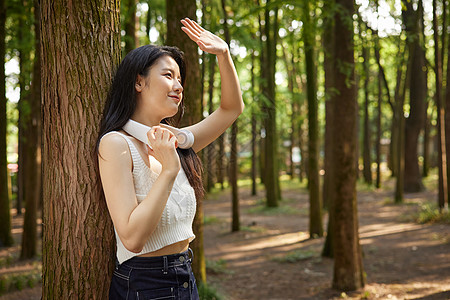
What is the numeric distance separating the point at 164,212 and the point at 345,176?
5.62 m

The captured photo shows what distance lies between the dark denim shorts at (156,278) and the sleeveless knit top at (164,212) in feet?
0.20

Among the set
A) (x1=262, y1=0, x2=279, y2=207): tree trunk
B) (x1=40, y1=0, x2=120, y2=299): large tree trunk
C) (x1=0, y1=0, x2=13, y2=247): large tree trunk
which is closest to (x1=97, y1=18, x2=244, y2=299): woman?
(x1=40, y1=0, x2=120, y2=299): large tree trunk

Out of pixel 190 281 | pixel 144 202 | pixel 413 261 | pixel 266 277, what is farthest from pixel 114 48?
pixel 413 261

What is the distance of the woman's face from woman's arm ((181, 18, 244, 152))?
250mm

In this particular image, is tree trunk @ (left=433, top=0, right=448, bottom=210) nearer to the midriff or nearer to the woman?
the woman

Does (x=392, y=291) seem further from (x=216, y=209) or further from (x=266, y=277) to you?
(x=216, y=209)

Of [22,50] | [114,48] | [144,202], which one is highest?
[22,50]

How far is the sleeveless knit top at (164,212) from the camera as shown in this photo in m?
2.13

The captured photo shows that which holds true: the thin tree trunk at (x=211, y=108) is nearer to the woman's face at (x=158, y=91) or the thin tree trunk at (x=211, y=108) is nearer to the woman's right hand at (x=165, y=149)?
the woman's face at (x=158, y=91)

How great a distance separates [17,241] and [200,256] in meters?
7.60

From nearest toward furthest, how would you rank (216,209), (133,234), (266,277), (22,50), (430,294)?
(133,234)
(430,294)
(266,277)
(22,50)
(216,209)

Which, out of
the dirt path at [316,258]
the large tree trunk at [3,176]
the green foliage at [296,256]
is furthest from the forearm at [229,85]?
the green foliage at [296,256]

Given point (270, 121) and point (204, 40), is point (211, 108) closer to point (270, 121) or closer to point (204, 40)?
point (270, 121)

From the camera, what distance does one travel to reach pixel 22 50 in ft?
38.7
